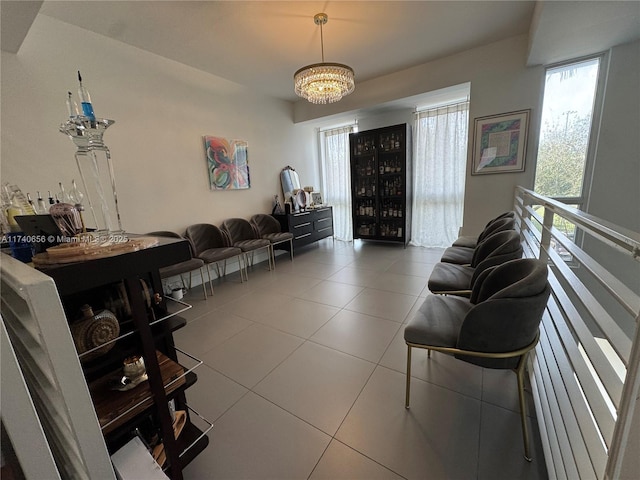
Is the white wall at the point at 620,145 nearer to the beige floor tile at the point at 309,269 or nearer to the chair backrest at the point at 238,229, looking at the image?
the beige floor tile at the point at 309,269

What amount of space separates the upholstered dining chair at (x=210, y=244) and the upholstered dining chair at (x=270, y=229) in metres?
0.63

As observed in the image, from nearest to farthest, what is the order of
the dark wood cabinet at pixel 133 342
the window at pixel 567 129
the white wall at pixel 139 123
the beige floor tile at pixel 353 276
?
1. the dark wood cabinet at pixel 133 342
2. the white wall at pixel 139 123
3. the window at pixel 567 129
4. the beige floor tile at pixel 353 276

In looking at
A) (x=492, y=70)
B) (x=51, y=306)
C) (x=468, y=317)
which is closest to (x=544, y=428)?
(x=468, y=317)

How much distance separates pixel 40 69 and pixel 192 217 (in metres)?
1.91

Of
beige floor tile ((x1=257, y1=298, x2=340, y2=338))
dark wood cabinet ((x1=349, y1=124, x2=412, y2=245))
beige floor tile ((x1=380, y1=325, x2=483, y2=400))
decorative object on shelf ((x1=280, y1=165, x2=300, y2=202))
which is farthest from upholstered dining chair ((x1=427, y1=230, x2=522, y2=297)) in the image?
decorative object on shelf ((x1=280, y1=165, x2=300, y2=202))

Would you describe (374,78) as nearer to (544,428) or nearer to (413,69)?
(413,69)

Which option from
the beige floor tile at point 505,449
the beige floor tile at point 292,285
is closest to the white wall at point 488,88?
the beige floor tile at point 292,285

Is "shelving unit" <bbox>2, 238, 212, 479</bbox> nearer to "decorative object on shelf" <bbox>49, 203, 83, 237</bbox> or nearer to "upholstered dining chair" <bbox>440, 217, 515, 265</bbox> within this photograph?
"decorative object on shelf" <bbox>49, 203, 83, 237</bbox>

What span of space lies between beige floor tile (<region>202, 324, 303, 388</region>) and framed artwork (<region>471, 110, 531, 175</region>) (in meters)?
3.28

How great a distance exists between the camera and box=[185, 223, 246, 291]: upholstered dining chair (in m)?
3.31

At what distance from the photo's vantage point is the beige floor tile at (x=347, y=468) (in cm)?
117

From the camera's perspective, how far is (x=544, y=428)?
47.1 inches

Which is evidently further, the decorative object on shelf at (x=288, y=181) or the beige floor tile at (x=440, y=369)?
the decorative object on shelf at (x=288, y=181)

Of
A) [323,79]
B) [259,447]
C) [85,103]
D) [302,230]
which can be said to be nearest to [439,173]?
[302,230]
